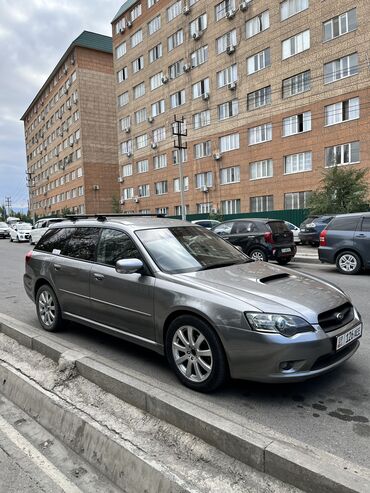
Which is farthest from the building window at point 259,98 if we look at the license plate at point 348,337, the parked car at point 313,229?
the license plate at point 348,337

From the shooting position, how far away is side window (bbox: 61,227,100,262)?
15.8 feet

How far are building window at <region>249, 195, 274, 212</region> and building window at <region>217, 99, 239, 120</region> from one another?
7416mm

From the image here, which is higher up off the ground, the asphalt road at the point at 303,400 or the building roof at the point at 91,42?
the building roof at the point at 91,42

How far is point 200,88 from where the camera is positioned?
36.5 m

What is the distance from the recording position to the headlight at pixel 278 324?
10.1 feet

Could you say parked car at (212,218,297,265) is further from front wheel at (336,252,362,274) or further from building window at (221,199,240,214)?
building window at (221,199,240,214)

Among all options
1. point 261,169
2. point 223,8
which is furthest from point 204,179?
point 223,8

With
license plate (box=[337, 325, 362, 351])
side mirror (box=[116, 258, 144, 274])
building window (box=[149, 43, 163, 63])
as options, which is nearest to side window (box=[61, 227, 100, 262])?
side mirror (box=[116, 258, 144, 274])

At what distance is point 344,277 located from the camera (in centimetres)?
981

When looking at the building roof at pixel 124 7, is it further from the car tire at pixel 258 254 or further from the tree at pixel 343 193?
the car tire at pixel 258 254

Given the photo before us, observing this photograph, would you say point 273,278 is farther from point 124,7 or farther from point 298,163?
point 124,7

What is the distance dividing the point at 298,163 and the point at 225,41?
1294 cm

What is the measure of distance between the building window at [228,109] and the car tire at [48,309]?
100ft

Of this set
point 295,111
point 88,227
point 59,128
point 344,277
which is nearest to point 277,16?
point 295,111
